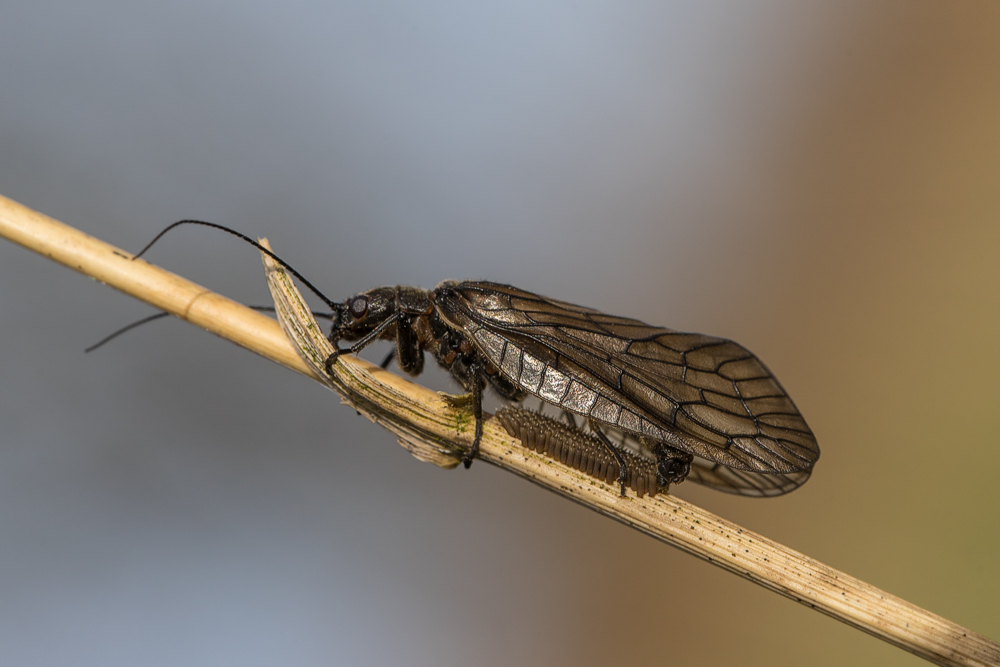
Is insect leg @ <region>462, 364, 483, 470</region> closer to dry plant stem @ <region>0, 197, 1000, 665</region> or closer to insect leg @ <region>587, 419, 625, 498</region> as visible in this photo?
dry plant stem @ <region>0, 197, 1000, 665</region>

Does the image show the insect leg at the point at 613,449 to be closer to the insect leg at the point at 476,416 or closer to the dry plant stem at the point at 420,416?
the dry plant stem at the point at 420,416

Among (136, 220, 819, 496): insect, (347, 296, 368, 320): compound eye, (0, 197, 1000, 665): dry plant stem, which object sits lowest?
(0, 197, 1000, 665): dry plant stem

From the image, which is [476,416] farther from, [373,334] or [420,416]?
[373,334]

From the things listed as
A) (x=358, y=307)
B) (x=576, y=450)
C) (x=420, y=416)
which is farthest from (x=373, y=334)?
(x=576, y=450)


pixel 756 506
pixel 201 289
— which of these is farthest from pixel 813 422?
pixel 201 289

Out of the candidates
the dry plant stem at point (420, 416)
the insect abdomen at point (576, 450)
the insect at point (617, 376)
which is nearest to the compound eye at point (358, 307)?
the insect at point (617, 376)

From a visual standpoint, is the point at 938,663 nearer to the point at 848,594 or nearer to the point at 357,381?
the point at 848,594

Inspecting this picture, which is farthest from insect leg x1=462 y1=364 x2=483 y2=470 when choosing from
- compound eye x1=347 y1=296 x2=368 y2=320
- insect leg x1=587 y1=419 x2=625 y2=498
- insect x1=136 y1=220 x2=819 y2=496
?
compound eye x1=347 y1=296 x2=368 y2=320
